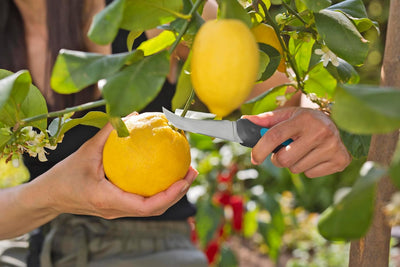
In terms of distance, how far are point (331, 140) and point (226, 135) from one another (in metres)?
0.13

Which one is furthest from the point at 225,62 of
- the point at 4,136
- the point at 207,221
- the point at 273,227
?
the point at 273,227

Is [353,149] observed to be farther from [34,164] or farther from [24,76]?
[34,164]

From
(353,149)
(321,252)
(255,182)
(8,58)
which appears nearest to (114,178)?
(353,149)

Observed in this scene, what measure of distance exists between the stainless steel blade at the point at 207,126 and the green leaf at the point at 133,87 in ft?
0.41

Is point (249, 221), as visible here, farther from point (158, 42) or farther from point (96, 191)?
point (158, 42)

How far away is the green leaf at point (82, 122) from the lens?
402 millimetres

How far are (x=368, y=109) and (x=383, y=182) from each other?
8.7 inches

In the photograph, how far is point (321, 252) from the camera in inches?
79.0

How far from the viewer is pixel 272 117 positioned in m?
0.52

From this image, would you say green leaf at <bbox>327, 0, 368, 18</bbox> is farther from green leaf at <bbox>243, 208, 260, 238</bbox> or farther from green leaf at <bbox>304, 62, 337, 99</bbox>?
green leaf at <bbox>243, 208, 260, 238</bbox>

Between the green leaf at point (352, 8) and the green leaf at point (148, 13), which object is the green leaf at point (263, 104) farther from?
the green leaf at point (148, 13)

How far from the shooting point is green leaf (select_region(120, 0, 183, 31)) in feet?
1.02

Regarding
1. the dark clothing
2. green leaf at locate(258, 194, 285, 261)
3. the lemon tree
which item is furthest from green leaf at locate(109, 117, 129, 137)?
green leaf at locate(258, 194, 285, 261)

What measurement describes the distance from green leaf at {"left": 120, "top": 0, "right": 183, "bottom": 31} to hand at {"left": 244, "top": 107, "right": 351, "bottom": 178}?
20 cm
